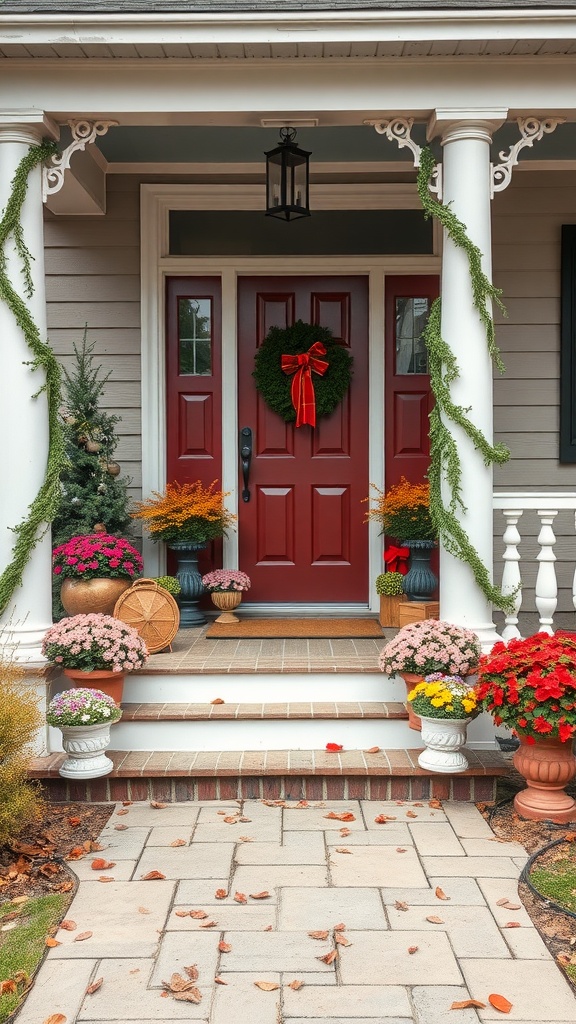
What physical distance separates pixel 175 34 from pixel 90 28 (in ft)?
1.13

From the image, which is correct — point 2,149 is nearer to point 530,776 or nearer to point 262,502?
point 262,502

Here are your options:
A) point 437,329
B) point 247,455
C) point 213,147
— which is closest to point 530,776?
point 437,329

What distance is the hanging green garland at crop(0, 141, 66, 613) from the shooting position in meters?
3.90

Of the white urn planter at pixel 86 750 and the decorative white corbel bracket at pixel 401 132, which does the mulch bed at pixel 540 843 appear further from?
the decorative white corbel bracket at pixel 401 132

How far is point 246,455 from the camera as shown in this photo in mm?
5570

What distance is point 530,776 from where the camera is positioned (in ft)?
11.7

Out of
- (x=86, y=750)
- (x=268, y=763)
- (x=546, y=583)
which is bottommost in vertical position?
(x=268, y=763)

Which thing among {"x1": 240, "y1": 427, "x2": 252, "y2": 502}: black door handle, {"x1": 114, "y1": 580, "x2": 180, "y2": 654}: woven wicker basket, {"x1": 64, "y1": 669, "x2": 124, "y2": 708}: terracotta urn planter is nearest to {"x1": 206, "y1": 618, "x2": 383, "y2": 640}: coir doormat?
{"x1": 114, "y1": 580, "x2": 180, "y2": 654}: woven wicker basket

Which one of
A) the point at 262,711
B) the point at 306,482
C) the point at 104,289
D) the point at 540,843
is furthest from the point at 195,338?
the point at 540,843

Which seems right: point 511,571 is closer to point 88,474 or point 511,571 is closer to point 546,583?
point 546,583

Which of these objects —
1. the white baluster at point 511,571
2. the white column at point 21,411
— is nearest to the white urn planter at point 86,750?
the white column at point 21,411

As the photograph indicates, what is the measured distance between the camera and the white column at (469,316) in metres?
3.94

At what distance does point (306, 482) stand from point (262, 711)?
188 centimetres

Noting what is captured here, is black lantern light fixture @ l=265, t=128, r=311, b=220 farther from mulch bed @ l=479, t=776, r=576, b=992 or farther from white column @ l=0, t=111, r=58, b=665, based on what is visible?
mulch bed @ l=479, t=776, r=576, b=992
